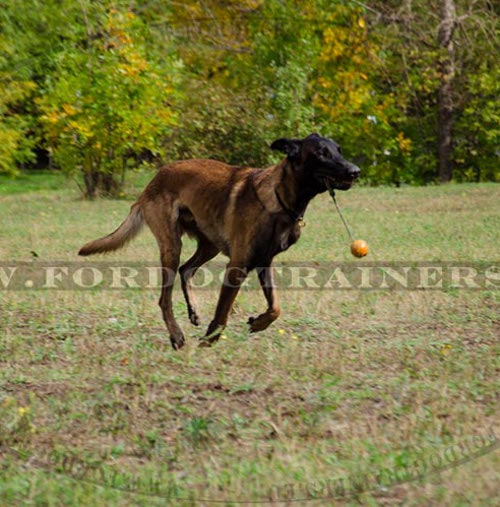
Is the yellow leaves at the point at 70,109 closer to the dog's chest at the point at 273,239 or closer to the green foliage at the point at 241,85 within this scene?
the green foliage at the point at 241,85

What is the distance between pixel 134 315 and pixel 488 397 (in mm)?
3599

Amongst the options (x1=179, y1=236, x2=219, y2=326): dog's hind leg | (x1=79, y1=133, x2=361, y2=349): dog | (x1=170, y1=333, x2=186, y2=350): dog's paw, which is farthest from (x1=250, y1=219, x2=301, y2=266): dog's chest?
(x1=179, y1=236, x2=219, y2=326): dog's hind leg

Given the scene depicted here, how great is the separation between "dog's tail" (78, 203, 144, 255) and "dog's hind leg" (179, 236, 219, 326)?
0.48 meters

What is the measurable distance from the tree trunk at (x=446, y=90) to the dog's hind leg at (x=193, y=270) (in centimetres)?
2236

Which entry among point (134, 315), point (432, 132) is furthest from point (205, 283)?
point (432, 132)

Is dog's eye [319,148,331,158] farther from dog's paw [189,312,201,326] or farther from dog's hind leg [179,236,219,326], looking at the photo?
dog's paw [189,312,201,326]

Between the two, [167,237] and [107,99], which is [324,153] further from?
[107,99]

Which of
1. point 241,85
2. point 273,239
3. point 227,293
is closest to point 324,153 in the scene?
point 273,239

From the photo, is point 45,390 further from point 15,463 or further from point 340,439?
point 340,439

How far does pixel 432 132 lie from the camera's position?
32.0 meters

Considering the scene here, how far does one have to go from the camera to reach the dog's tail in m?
7.91

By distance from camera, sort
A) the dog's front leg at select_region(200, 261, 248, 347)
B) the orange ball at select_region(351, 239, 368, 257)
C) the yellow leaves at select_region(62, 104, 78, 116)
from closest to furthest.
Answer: the dog's front leg at select_region(200, 261, 248, 347) → the orange ball at select_region(351, 239, 368, 257) → the yellow leaves at select_region(62, 104, 78, 116)

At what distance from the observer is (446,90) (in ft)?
98.4

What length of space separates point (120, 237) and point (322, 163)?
1944 mm
